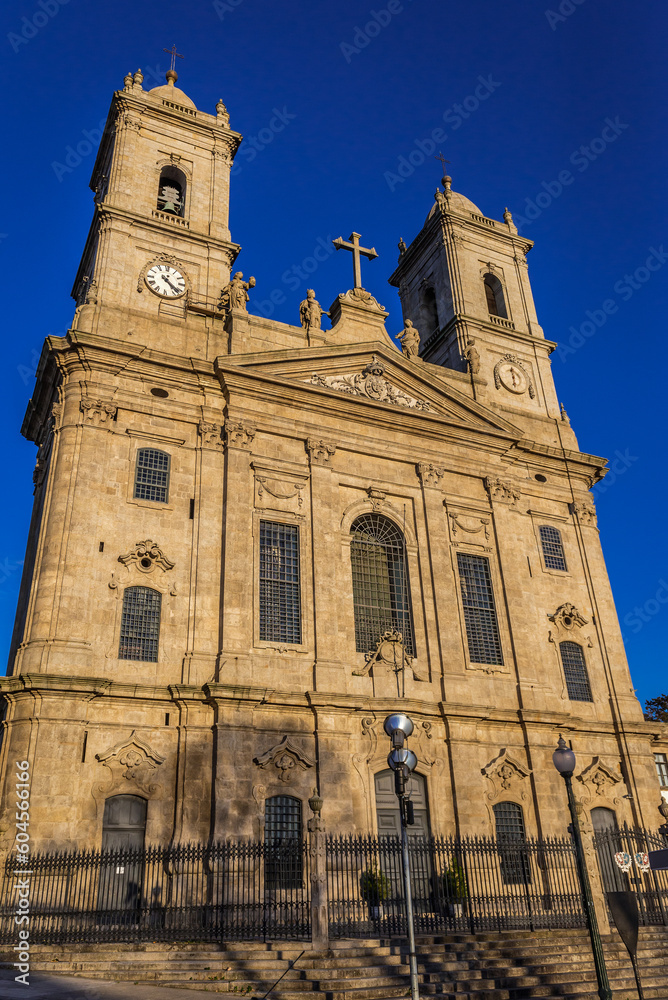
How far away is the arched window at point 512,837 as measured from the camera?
78.9 ft

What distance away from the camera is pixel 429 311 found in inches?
1580

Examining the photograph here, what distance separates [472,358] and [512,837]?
60.5 feet

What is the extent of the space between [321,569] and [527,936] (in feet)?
37.5

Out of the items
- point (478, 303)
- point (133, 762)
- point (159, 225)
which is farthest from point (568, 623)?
point (159, 225)

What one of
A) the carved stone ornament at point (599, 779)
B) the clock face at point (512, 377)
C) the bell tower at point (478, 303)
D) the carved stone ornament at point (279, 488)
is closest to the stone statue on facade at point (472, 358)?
the bell tower at point (478, 303)

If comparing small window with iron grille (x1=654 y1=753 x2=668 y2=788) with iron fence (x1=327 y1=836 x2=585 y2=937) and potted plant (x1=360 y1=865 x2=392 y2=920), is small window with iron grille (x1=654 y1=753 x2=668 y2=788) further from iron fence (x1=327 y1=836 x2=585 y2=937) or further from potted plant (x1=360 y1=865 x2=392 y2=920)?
potted plant (x1=360 y1=865 x2=392 y2=920)

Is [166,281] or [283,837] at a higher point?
[166,281]

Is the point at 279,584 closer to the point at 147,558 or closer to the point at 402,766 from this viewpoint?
the point at 147,558

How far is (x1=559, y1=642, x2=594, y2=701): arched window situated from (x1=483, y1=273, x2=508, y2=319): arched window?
16137 mm

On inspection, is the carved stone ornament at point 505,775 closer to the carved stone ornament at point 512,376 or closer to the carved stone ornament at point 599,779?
the carved stone ornament at point 599,779

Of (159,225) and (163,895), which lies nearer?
(163,895)

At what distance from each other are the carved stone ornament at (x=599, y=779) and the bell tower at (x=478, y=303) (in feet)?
48.0

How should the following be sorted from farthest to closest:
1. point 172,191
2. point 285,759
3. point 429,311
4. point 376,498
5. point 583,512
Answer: point 429,311 → point 583,512 → point 172,191 → point 376,498 → point 285,759

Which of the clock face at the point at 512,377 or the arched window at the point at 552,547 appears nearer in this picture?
the arched window at the point at 552,547
